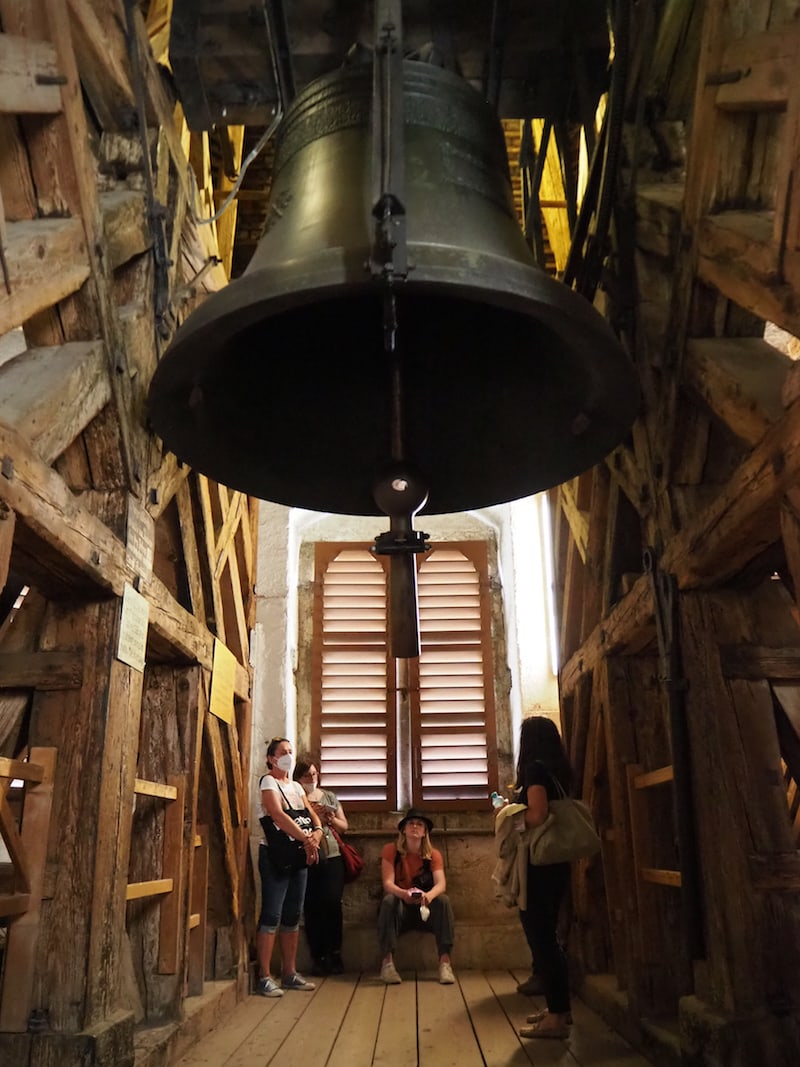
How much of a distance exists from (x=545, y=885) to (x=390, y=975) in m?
2.09

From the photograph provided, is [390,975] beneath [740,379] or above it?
beneath

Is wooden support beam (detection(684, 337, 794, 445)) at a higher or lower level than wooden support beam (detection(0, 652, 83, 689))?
higher

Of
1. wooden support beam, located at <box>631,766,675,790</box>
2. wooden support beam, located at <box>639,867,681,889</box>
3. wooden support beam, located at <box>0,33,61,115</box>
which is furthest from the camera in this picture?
wooden support beam, located at <box>631,766,675,790</box>

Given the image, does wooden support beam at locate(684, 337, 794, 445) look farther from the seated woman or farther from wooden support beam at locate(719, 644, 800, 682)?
the seated woman

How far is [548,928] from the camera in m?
3.68

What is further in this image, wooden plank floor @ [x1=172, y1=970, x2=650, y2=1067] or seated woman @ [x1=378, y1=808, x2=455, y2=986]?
seated woman @ [x1=378, y1=808, x2=455, y2=986]

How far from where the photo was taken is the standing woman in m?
3.62

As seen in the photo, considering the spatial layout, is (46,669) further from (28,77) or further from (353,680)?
(353,680)

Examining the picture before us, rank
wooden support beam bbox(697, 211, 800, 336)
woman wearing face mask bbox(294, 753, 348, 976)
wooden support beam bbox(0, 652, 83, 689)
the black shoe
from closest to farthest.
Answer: wooden support beam bbox(697, 211, 800, 336) < wooden support beam bbox(0, 652, 83, 689) < the black shoe < woman wearing face mask bbox(294, 753, 348, 976)

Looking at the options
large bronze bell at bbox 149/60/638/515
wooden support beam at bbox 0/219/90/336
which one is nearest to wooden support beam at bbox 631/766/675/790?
large bronze bell at bbox 149/60/638/515

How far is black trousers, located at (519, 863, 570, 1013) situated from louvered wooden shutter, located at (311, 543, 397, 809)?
281cm

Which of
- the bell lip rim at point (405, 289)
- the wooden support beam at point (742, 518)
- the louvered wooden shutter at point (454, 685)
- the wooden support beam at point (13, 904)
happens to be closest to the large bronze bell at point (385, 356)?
the bell lip rim at point (405, 289)

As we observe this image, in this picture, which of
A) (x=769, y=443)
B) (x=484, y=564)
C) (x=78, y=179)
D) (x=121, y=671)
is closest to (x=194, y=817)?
(x=121, y=671)

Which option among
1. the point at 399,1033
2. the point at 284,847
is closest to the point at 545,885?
the point at 399,1033
